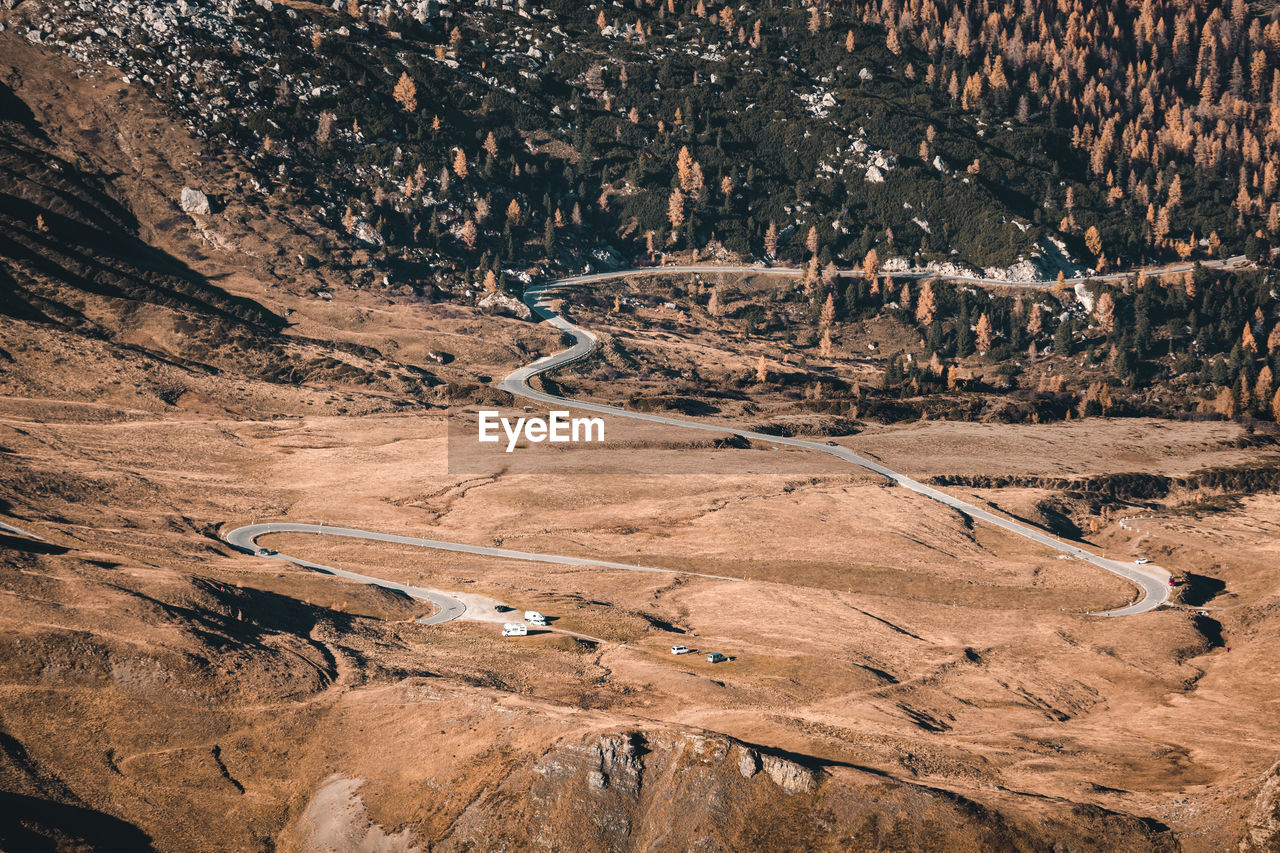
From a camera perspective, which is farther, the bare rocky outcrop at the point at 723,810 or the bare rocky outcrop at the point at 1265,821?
the bare rocky outcrop at the point at 723,810

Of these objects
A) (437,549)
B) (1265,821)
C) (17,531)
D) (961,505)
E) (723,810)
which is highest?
(17,531)

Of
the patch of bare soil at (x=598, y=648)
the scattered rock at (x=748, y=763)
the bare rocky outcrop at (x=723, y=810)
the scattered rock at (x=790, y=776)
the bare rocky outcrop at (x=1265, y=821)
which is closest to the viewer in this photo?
the bare rocky outcrop at (x=1265, y=821)

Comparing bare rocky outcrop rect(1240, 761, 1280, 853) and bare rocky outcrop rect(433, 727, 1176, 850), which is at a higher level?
bare rocky outcrop rect(1240, 761, 1280, 853)

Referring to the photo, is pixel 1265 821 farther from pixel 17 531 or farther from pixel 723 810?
pixel 17 531

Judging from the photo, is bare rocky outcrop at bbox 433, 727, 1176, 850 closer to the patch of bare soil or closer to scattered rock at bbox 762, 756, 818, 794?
scattered rock at bbox 762, 756, 818, 794

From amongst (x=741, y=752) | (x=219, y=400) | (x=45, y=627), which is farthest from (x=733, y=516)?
(x=219, y=400)

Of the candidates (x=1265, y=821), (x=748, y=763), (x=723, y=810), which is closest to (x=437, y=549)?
(x=748, y=763)

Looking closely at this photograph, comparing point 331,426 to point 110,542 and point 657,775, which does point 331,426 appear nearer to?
point 110,542

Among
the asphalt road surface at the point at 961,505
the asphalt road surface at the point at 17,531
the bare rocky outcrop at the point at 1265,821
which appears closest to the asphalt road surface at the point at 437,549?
the asphalt road surface at the point at 17,531

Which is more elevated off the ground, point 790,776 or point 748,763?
point 748,763

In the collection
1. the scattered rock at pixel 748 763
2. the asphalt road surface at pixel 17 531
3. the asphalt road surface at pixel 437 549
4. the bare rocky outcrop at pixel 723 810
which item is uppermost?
the asphalt road surface at pixel 17 531

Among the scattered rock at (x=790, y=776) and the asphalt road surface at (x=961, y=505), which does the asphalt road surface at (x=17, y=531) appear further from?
the asphalt road surface at (x=961, y=505)

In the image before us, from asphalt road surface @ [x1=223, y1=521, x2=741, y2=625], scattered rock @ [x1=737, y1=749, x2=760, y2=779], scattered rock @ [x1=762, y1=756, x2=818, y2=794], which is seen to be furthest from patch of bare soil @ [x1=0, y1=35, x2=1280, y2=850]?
asphalt road surface @ [x1=223, y1=521, x2=741, y2=625]
